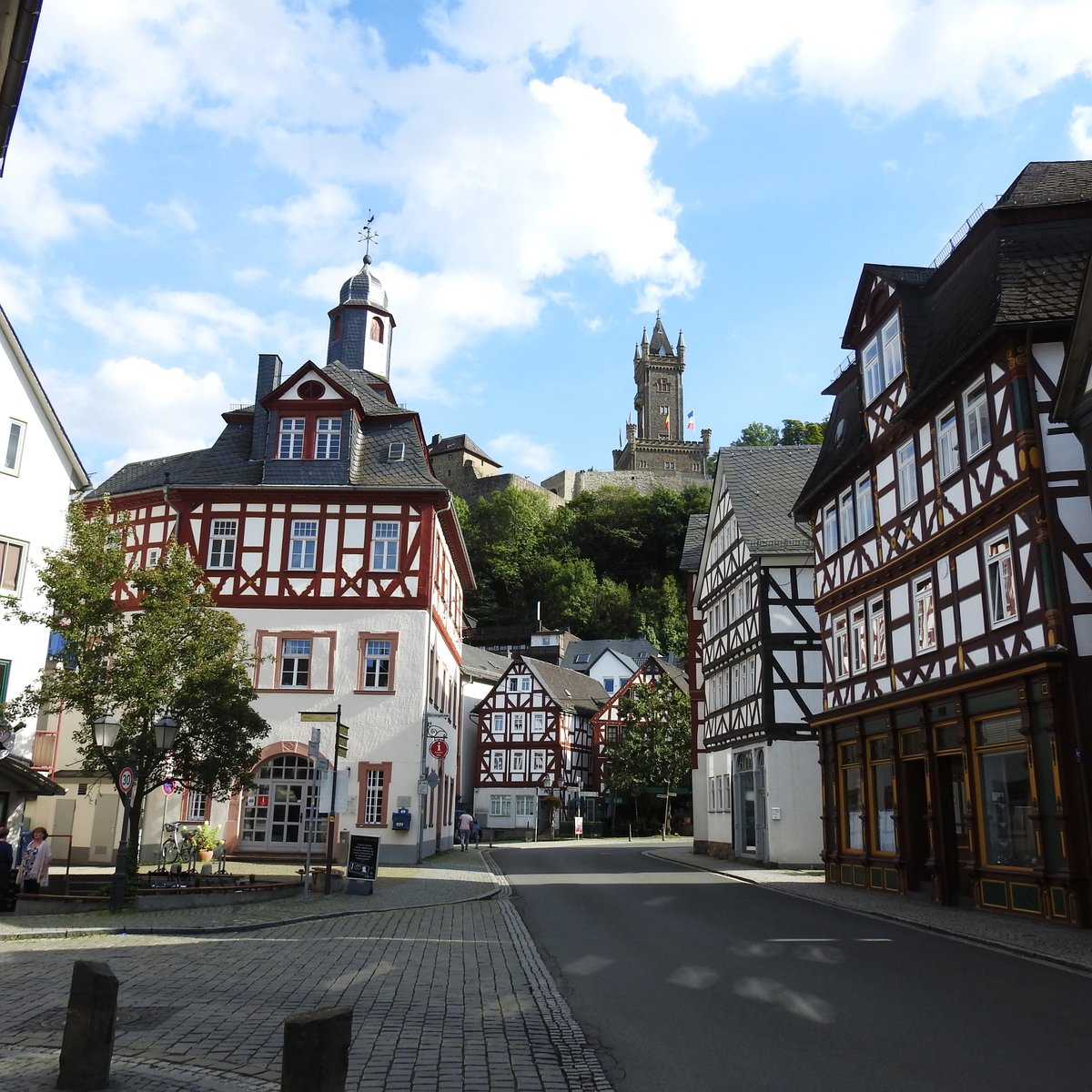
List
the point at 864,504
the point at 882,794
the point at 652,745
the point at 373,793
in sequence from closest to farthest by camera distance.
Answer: the point at 882,794, the point at 864,504, the point at 373,793, the point at 652,745

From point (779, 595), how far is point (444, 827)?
15.7m

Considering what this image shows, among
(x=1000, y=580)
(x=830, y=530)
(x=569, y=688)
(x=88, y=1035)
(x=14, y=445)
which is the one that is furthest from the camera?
(x=569, y=688)

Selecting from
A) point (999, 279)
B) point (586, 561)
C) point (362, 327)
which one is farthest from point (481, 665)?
point (999, 279)

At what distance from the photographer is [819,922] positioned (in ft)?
54.9

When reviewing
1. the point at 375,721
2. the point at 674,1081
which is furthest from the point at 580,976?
the point at 375,721

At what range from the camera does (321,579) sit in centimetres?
3381

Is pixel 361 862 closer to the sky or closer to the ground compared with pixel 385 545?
closer to the ground

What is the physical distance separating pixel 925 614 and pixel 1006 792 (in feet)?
14.5

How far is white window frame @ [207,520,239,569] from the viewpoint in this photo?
34.2m

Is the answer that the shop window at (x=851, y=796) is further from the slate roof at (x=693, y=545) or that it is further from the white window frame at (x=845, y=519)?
the slate roof at (x=693, y=545)

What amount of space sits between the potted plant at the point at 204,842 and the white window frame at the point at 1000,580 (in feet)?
62.3

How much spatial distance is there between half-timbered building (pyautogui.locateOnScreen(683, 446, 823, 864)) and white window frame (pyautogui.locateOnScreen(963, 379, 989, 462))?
1310 centimetres

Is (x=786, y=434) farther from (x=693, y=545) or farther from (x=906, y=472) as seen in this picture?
(x=906, y=472)

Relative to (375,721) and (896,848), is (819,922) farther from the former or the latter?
(375,721)
